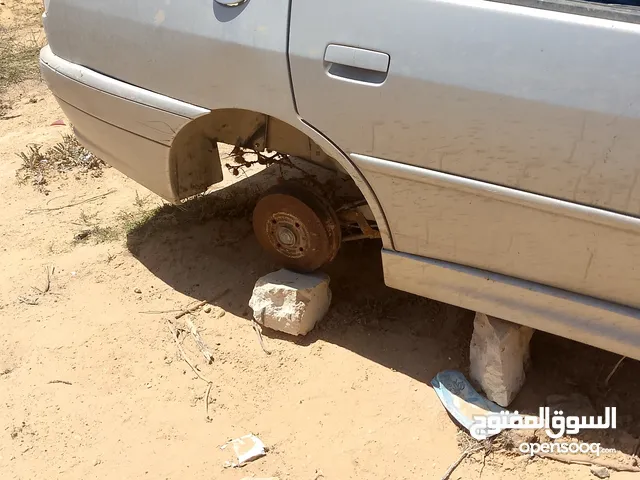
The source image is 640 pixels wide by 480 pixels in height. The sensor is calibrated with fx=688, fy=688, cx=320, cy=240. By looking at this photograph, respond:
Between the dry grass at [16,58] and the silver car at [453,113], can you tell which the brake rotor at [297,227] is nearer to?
the silver car at [453,113]

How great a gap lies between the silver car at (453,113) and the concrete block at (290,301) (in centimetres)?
34

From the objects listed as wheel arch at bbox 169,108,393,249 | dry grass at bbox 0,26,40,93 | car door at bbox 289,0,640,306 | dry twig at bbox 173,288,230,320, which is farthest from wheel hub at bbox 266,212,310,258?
dry grass at bbox 0,26,40,93

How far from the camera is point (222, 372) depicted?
304cm

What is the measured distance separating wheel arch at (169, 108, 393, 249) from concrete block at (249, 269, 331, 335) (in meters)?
0.54

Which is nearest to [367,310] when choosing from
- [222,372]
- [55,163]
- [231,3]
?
[222,372]

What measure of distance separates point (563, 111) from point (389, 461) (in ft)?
4.61

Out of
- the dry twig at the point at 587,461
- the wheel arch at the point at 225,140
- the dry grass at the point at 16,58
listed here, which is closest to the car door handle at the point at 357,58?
the wheel arch at the point at 225,140

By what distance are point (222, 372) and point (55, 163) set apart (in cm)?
258

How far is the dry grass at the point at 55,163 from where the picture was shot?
474cm

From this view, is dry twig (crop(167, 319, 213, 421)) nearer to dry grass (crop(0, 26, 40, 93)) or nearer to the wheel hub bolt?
the wheel hub bolt

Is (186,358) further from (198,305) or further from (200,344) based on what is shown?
(198,305)

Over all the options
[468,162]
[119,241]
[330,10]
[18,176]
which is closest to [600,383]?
[468,162]

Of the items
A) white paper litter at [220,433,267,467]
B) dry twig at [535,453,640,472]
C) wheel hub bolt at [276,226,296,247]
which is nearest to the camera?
dry twig at [535,453,640,472]

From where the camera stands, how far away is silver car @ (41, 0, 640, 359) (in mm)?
2061
